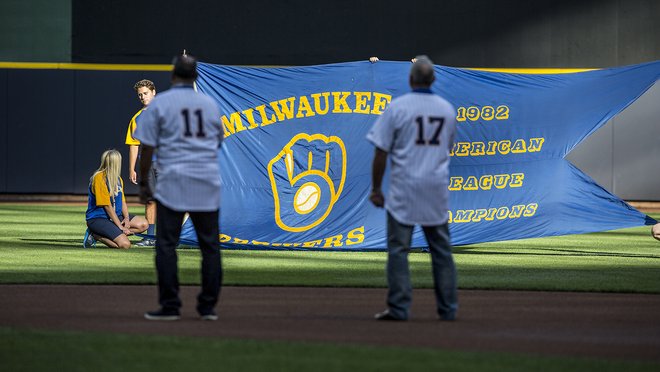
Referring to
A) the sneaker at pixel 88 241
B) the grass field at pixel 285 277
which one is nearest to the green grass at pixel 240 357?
the grass field at pixel 285 277

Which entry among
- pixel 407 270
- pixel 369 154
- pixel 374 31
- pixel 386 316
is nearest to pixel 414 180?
pixel 407 270

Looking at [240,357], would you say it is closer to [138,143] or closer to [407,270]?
[407,270]

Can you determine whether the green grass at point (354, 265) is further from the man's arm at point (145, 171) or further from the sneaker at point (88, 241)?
the man's arm at point (145, 171)

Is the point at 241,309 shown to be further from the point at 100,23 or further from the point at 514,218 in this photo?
the point at 100,23

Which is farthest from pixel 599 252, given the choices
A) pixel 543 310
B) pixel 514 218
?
pixel 543 310

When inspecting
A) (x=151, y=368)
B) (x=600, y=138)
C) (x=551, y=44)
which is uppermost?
(x=551, y=44)

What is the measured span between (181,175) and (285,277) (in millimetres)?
3604

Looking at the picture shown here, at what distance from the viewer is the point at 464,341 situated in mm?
8477

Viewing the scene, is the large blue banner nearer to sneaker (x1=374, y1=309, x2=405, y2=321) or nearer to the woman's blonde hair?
the woman's blonde hair

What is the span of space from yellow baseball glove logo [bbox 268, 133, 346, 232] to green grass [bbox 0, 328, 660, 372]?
7.49m

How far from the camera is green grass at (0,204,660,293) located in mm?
12211

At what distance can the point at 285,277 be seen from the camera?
12.6 metres

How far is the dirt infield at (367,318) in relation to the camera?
8500 millimetres

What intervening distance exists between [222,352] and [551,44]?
21473mm
